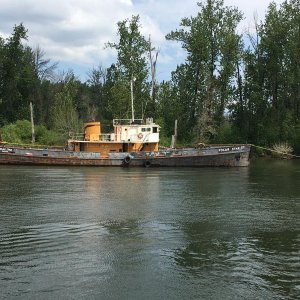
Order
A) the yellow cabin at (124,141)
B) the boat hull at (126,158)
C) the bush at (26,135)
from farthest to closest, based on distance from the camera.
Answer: the bush at (26,135)
the yellow cabin at (124,141)
the boat hull at (126,158)

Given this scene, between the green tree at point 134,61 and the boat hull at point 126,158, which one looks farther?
the green tree at point 134,61

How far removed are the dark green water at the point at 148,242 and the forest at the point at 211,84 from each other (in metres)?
33.1

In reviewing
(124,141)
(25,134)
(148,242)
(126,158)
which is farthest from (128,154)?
(148,242)

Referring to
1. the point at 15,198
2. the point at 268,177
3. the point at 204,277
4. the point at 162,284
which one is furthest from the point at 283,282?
the point at 268,177

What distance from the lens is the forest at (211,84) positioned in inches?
2189

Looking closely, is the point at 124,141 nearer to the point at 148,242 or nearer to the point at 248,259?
the point at 148,242

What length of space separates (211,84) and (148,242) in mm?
45294

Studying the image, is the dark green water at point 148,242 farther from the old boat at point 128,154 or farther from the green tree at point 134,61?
the green tree at point 134,61

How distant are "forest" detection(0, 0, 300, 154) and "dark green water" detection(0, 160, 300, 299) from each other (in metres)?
→ 33.1

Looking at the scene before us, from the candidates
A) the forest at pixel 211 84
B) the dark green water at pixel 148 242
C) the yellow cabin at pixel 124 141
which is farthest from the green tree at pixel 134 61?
the dark green water at pixel 148 242

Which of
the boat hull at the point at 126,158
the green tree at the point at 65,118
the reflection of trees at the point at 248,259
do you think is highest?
the green tree at the point at 65,118

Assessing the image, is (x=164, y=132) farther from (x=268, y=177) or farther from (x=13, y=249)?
(x=13, y=249)

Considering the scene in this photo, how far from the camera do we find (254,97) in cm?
5609

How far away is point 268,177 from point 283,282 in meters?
21.6
